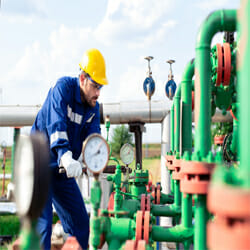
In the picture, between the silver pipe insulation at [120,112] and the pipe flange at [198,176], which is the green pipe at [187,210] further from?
the silver pipe insulation at [120,112]

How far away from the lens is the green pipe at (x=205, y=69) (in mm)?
1741

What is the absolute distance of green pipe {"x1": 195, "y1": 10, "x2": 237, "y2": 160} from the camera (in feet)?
5.71

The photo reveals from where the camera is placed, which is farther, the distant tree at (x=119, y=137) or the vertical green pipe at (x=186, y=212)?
the distant tree at (x=119, y=137)

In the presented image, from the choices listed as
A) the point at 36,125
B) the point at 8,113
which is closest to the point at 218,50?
the point at 36,125

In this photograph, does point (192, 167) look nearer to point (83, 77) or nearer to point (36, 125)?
point (83, 77)

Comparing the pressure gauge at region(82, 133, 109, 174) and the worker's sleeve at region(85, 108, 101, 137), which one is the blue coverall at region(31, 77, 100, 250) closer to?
the worker's sleeve at region(85, 108, 101, 137)

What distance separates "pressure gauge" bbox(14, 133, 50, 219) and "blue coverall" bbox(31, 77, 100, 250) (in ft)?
4.19

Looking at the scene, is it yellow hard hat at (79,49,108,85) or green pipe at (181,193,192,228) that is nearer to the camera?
green pipe at (181,193,192,228)

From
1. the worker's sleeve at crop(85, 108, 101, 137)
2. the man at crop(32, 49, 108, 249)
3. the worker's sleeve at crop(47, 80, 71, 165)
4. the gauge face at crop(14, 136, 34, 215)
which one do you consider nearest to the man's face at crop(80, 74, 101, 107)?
the man at crop(32, 49, 108, 249)

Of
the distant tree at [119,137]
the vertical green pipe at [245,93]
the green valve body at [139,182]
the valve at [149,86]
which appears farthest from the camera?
the distant tree at [119,137]

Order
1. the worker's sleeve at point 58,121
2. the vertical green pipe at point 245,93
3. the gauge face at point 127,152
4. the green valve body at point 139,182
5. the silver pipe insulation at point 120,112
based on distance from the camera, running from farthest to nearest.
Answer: the silver pipe insulation at point 120,112 < the gauge face at point 127,152 < the green valve body at point 139,182 < the worker's sleeve at point 58,121 < the vertical green pipe at point 245,93

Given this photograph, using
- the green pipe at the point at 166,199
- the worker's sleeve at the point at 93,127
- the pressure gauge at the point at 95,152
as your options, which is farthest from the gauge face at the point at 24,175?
the green pipe at the point at 166,199

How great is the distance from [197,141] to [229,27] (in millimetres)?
617

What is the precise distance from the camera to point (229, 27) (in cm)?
176
